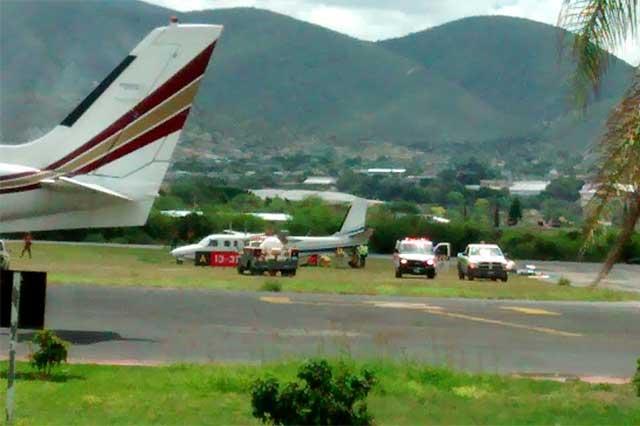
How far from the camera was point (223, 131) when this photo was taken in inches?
3898

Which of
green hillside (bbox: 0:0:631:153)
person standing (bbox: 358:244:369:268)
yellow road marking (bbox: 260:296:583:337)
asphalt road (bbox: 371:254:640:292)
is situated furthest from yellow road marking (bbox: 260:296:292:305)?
green hillside (bbox: 0:0:631:153)

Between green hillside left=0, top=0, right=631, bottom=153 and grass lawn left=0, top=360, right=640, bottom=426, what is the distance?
48801 millimetres

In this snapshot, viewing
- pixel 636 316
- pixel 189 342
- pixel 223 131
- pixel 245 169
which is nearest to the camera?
pixel 189 342

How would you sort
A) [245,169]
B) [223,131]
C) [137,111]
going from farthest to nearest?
[245,169] < [223,131] < [137,111]

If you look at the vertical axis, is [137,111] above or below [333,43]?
below

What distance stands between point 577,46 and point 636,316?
18840 mm

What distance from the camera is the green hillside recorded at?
269 feet

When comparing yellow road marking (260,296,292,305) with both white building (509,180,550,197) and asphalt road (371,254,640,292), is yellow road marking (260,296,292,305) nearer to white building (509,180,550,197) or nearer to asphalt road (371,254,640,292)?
asphalt road (371,254,640,292)

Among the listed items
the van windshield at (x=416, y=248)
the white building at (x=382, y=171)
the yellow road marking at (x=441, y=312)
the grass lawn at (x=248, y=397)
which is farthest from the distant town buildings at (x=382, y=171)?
the grass lawn at (x=248, y=397)

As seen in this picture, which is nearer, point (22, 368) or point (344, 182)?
point (22, 368)

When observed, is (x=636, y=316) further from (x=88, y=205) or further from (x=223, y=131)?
(x=223, y=131)

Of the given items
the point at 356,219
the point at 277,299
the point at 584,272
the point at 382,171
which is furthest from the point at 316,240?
the point at 382,171

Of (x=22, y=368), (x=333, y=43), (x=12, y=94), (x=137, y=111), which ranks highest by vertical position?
(x=333, y=43)

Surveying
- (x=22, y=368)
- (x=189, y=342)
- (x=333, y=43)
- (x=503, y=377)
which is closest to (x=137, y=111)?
(x=189, y=342)
